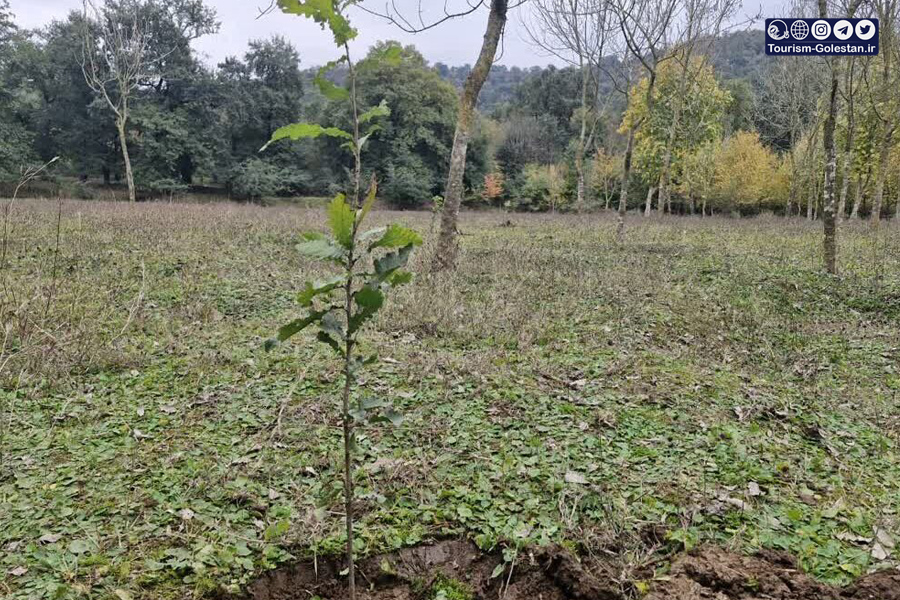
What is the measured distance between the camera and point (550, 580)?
2365 millimetres

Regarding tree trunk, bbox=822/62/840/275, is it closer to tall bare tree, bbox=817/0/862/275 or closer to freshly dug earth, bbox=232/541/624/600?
tall bare tree, bbox=817/0/862/275

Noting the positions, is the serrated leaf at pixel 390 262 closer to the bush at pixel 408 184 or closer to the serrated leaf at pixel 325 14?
the serrated leaf at pixel 325 14

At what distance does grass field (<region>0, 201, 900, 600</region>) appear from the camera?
255 centimetres

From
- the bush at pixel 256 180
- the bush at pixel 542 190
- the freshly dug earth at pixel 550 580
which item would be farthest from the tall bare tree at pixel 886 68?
the bush at pixel 256 180

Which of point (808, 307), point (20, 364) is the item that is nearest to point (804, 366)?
Answer: point (808, 307)

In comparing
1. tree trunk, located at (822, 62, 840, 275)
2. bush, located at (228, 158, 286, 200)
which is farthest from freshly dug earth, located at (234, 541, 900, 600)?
bush, located at (228, 158, 286, 200)

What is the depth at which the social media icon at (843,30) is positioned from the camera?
11.0 m

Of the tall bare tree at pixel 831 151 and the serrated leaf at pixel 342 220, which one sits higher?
the tall bare tree at pixel 831 151

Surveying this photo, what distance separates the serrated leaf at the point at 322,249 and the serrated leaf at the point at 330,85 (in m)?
0.51

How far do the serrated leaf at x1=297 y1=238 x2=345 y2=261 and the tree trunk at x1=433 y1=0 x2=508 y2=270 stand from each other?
7202 mm

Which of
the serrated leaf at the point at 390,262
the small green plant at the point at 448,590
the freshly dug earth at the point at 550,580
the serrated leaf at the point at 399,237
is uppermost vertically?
the serrated leaf at the point at 399,237

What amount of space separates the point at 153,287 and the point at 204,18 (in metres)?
30.1
